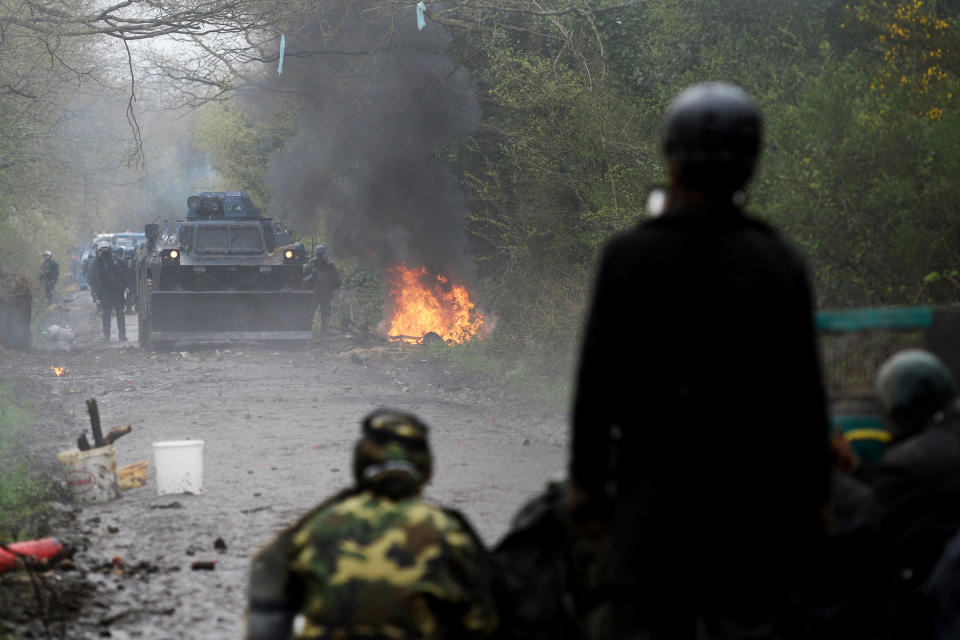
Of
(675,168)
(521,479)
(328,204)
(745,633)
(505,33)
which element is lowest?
(521,479)

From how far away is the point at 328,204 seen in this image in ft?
79.1

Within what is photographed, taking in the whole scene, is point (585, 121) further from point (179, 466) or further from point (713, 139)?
point (713, 139)

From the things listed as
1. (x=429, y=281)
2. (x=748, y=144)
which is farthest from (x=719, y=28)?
(x=748, y=144)

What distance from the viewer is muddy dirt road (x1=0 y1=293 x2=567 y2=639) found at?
20.7ft

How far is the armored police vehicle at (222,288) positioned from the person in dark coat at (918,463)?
17.4 m

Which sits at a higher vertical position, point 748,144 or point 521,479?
point 748,144

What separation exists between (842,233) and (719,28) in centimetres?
399

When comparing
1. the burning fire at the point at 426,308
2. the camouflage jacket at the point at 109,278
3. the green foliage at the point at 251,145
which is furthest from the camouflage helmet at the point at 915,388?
the green foliage at the point at 251,145

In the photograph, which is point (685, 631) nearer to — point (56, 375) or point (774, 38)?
point (774, 38)

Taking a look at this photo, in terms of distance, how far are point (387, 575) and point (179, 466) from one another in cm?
623

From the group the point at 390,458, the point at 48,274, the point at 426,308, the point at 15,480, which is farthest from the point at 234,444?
the point at 48,274

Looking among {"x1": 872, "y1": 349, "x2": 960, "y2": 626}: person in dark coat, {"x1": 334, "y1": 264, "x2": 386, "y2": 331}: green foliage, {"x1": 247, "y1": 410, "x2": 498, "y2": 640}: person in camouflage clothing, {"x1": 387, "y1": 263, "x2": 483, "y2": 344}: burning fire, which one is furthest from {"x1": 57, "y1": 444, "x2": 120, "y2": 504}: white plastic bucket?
{"x1": 334, "y1": 264, "x2": 386, "y2": 331}: green foliage

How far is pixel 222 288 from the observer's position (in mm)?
20438

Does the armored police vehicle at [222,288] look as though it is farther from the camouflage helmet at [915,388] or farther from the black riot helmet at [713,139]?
the black riot helmet at [713,139]
